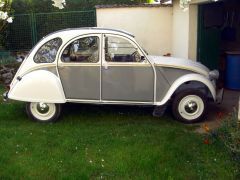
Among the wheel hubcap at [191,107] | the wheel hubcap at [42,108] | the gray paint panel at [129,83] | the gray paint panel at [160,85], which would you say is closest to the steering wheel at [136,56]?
the gray paint panel at [129,83]

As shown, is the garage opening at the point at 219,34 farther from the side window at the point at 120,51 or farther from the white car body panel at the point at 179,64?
the side window at the point at 120,51

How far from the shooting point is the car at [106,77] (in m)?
7.86

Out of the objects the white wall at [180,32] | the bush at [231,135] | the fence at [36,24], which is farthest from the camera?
the fence at [36,24]

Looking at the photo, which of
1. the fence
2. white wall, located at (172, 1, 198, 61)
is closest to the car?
white wall, located at (172, 1, 198, 61)

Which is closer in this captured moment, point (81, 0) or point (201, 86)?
point (201, 86)

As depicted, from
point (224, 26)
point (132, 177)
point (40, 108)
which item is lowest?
point (132, 177)

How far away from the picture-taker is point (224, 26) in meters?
11.8

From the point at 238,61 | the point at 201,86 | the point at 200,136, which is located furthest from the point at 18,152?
the point at 238,61

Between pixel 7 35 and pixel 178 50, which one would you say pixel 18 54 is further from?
pixel 178 50

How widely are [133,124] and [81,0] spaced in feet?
24.3

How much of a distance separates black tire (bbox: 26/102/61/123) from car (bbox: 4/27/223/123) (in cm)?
13

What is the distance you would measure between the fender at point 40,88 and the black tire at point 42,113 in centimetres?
22

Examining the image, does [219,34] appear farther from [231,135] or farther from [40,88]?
[231,135]

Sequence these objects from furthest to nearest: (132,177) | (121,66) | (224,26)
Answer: (224,26) → (121,66) → (132,177)
